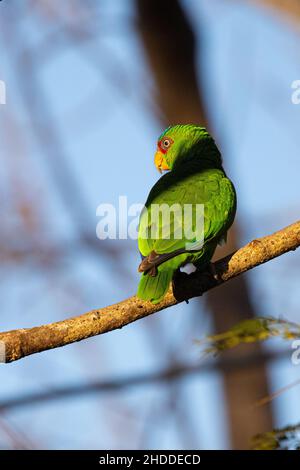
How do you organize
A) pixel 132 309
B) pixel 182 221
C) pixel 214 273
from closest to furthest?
pixel 132 309 < pixel 214 273 < pixel 182 221

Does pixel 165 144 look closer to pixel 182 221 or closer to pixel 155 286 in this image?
pixel 182 221

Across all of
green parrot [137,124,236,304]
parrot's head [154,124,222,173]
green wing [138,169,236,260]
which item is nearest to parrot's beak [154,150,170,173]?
parrot's head [154,124,222,173]

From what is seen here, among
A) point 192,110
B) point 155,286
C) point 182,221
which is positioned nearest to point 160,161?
point 182,221

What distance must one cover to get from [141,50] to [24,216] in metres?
3.41

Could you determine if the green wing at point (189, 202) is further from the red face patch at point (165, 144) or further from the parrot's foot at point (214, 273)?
the red face patch at point (165, 144)

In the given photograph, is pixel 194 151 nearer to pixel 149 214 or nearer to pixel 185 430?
pixel 149 214

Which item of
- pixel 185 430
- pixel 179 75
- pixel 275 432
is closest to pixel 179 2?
pixel 179 75

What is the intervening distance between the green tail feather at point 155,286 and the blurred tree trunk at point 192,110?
428 cm

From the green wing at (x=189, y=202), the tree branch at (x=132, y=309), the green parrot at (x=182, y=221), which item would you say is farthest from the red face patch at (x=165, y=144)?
the tree branch at (x=132, y=309)

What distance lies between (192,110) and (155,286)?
5.32 metres

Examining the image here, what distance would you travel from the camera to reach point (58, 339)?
160 inches

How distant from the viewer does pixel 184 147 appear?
19.7 feet

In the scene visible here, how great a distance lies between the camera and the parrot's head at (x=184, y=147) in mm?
5953

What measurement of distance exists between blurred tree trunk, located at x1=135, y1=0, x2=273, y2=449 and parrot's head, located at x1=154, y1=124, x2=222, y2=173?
2.86m
